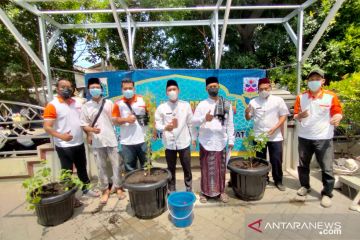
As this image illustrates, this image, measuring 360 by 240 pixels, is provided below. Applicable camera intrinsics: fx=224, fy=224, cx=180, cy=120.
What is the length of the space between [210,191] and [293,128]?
2315 mm

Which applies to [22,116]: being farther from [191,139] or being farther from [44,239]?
[191,139]

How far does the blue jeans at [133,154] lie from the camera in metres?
3.38

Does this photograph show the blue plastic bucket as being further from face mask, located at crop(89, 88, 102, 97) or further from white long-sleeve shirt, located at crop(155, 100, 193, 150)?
face mask, located at crop(89, 88, 102, 97)

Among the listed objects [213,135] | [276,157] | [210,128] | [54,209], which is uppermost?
[210,128]

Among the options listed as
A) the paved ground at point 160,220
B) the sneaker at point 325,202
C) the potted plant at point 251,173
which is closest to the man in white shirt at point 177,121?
the potted plant at point 251,173

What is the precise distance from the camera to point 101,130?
3311mm

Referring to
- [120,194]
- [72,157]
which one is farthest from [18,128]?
[120,194]

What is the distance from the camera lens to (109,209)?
3328mm

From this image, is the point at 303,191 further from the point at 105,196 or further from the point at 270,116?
the point at 105,196

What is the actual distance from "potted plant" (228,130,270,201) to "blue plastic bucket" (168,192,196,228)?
0.86 m

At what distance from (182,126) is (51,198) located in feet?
6.34

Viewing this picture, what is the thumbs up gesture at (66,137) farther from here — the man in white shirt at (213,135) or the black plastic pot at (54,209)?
the man in white shirt at (213,135)

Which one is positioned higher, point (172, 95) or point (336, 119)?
point (172, 95)

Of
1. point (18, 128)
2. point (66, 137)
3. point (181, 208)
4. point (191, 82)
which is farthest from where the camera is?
point (18, 128)
